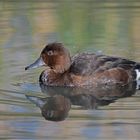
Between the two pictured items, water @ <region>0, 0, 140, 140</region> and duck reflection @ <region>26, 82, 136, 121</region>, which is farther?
duck reflection @ <region>26, 82, 136, 121</region>

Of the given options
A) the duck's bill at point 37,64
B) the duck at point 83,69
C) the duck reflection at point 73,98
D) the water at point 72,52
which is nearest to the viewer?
the water at point 72,52

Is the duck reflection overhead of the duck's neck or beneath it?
overhead

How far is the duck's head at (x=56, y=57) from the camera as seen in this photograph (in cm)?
964

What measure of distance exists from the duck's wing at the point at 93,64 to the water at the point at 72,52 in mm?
348

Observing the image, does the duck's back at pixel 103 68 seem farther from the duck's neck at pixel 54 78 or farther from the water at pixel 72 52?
the water at pixel 72 52

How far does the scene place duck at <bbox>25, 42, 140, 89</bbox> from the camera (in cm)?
937

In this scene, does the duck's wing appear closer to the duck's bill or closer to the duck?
the duck

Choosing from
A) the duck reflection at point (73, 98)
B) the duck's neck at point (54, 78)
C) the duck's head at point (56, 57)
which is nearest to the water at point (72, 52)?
the duck reflection at point (73, 98)

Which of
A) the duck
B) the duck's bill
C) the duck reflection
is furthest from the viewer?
the duck's bill

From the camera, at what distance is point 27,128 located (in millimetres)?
7145

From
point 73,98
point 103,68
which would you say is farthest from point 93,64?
point 73,98

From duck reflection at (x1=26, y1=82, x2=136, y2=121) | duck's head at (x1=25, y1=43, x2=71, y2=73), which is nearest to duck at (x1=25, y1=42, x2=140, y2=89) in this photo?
duck's head at (x1=25, y1=43, x2=71, y2=73)

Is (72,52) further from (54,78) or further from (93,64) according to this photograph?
(93,64)

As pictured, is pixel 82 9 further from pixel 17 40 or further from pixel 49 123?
pixel 49 123
